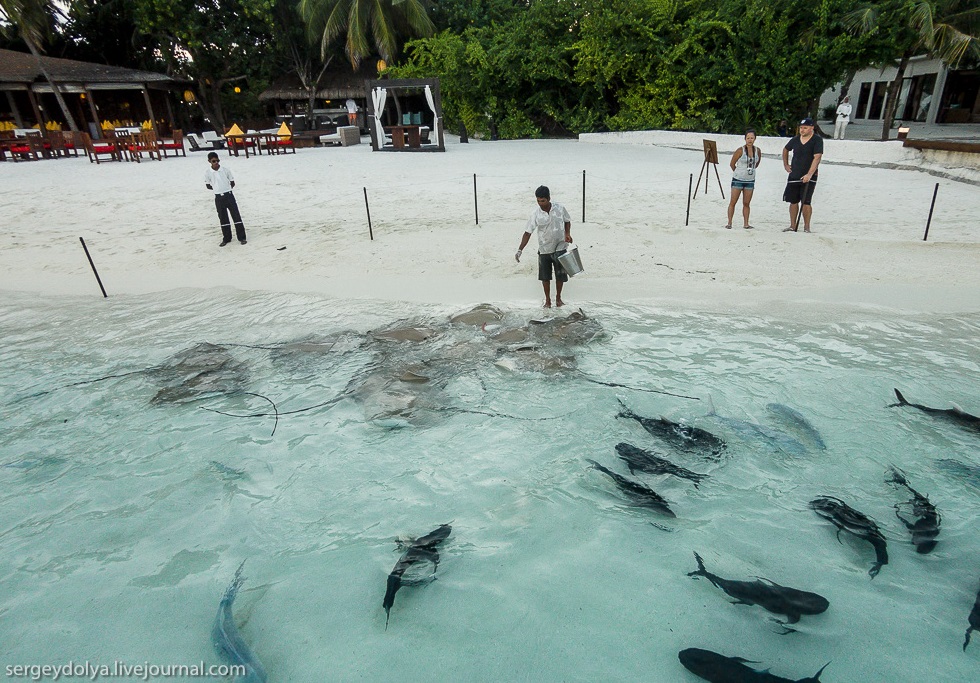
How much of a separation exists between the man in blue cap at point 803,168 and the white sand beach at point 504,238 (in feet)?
1.73

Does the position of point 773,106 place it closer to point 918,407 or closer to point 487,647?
point 918,407

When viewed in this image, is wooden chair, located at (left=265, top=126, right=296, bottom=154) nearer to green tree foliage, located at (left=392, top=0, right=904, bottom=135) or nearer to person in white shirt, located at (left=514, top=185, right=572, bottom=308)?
green tree foliage, located at (left=392, top=0, right=904, bottom=135)

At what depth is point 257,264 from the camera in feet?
30.0

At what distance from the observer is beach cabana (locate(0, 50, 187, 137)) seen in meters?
25.0

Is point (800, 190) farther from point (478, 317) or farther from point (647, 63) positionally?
point (647, 63)

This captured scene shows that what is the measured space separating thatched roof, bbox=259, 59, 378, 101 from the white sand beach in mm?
18295

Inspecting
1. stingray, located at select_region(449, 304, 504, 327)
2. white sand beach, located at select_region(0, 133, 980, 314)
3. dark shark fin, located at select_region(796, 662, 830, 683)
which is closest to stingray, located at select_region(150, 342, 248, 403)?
white sand beach, located at select_region(0, 133, 980, 314)

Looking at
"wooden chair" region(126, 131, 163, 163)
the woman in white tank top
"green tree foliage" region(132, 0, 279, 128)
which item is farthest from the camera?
"green tree foliage" region(132, 0, 279, 128)

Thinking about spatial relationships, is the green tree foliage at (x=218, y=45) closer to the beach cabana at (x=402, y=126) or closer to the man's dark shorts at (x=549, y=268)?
the beach cabana at (x=402, y=126)

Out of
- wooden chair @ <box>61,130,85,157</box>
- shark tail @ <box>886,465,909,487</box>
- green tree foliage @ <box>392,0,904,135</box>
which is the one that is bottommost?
shark tail @ <box>886,465,909,487</box>

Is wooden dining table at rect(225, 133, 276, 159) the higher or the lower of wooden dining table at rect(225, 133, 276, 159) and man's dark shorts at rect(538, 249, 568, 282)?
the higher

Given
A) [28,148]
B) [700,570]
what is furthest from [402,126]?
[700,570]

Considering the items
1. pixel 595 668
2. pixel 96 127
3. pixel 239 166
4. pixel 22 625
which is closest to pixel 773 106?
pixel 239 166

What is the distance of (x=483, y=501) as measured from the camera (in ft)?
14.0
